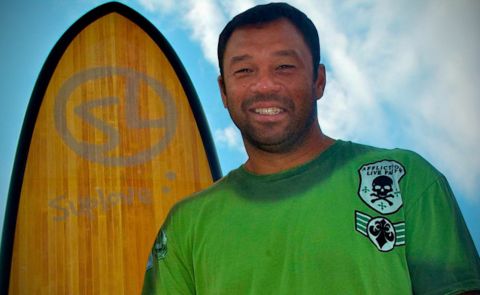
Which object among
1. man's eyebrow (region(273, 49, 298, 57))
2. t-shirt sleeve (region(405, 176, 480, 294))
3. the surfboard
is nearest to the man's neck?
man's eyebrow (region(273, 49, 298, 57))

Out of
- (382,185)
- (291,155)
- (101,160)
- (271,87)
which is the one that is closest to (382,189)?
(382,185)

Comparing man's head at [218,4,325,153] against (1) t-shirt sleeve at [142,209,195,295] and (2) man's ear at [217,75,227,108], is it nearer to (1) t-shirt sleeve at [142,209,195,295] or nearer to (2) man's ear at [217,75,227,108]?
(2) man's ear at [217,75,227,108]

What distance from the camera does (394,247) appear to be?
112 cm

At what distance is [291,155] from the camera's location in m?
1.36

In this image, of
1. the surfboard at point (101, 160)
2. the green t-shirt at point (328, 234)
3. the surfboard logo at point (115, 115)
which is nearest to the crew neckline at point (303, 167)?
the green t-shirt at point (328, 234)

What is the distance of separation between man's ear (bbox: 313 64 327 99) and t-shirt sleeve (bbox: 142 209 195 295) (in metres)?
0.52

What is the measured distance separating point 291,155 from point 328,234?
26 centimetres

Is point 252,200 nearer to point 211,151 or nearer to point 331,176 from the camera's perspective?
point 331,176

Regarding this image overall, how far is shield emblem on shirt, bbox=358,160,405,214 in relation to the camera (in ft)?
3.82

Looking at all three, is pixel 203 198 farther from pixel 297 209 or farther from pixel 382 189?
pixel 382 189

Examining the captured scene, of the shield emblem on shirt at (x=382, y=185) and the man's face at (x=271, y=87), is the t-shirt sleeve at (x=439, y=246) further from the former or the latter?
the man's face at (x=271, y=87)

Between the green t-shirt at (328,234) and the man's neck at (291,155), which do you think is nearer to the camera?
the green t-shirt at (328,234)

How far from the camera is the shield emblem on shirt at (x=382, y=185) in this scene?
1.17 metres

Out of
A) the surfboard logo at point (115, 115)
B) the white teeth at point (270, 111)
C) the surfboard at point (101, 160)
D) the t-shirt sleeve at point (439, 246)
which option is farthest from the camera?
the surfboard logo at point (115, 115)
